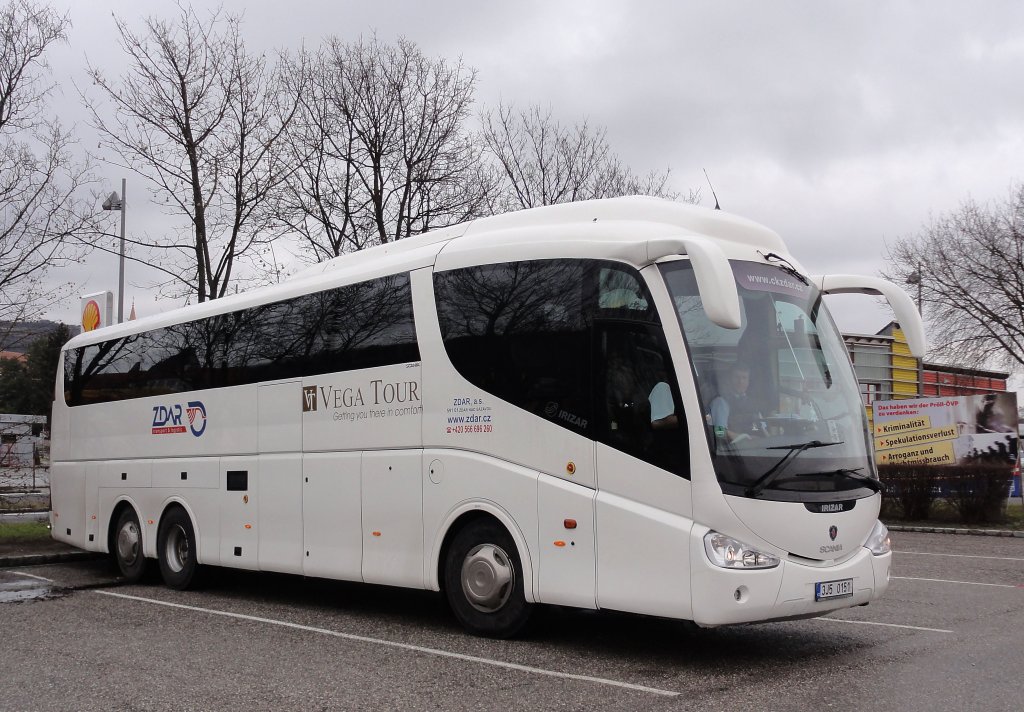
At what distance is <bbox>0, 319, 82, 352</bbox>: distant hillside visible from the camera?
61.4 ft

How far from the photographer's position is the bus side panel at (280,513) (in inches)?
438

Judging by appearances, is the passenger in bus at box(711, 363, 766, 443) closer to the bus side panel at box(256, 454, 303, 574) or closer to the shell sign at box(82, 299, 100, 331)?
the bus side panel at box(256, 454, 303, 574)

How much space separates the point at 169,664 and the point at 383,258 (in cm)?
464

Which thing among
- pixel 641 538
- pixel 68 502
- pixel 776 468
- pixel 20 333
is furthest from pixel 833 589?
pixel 20 333

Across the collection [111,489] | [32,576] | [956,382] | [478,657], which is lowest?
[32,576]

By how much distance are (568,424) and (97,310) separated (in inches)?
500

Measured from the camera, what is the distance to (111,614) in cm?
1074

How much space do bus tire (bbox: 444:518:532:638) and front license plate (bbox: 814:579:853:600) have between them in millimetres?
2291

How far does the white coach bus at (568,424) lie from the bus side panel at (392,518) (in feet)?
0.08

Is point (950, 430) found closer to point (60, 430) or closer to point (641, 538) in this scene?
point (60, 430)

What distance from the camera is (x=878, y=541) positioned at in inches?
325

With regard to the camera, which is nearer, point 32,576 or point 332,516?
point 332,516

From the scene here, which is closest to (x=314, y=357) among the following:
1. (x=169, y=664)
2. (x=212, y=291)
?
(x=169, y=664)

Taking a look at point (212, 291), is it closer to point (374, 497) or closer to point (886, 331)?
point (374, 497)
